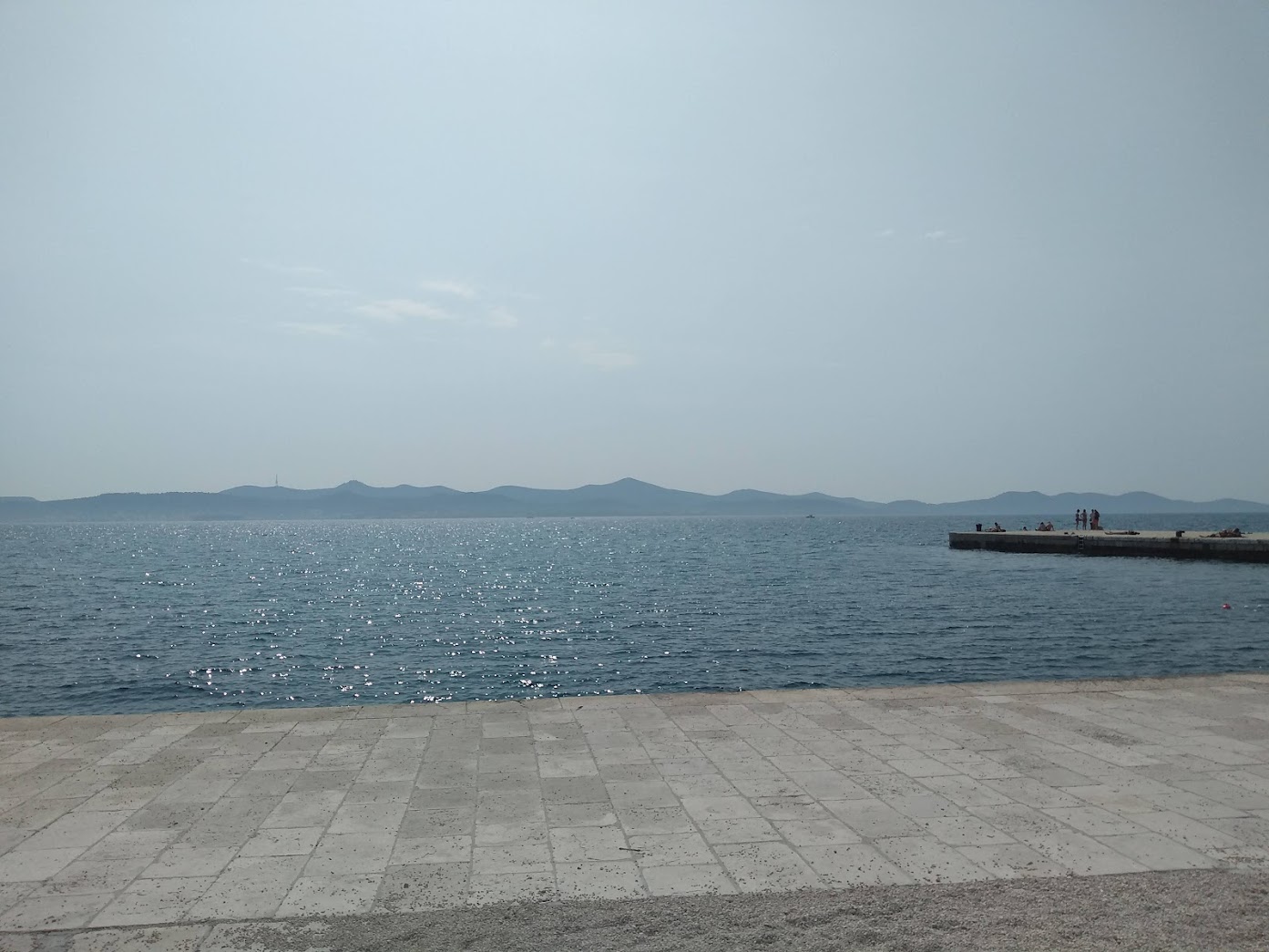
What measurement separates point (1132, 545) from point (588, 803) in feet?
256

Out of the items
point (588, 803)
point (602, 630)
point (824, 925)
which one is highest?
point (824, 925)

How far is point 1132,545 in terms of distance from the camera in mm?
72000

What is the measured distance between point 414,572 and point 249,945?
3029 inches

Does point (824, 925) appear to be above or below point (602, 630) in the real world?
above

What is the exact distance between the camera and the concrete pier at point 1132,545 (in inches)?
2586

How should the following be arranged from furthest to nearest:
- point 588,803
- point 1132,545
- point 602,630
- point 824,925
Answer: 1. point 1132,545
2. point 602,630
3. point 588,803
4. point 824,925

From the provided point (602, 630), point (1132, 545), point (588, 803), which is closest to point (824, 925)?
point (588, 803)

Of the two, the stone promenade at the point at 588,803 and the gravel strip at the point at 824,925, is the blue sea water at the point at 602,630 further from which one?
the gravel strip at the point at 824,925

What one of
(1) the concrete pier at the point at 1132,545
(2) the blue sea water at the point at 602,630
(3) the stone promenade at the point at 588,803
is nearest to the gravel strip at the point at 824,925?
(3) the stone promenade at the point at 588,803

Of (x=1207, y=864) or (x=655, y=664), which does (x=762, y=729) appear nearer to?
(x=1207, y=864)

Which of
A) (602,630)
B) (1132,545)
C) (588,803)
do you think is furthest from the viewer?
(1132,545)

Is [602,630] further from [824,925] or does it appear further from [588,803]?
[824,925]

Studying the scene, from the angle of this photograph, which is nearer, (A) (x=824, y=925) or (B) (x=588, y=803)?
(A) (x=824, y=925)

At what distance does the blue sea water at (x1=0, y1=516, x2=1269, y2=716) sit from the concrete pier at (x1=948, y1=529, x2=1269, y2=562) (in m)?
1.90
